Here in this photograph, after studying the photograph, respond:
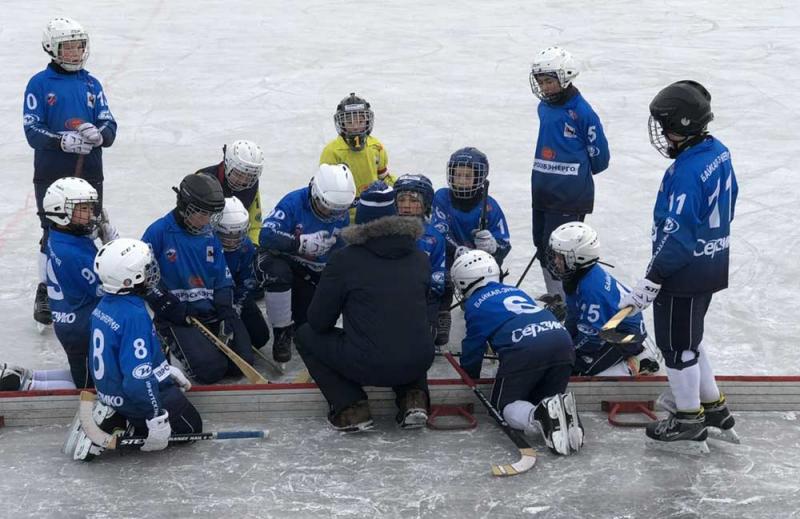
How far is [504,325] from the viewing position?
16.6 feet

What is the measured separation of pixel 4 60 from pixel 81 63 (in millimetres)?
6893

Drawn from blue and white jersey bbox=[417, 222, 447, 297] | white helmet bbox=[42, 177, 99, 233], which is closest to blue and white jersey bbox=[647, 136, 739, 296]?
blue and white jersey bbox=[417, 222, 447, 297]

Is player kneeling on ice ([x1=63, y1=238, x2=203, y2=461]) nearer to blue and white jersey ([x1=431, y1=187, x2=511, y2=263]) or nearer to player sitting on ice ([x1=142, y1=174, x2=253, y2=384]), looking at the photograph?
player sitting on ice ([x1=142, y1=174, x2=253, y2=384])

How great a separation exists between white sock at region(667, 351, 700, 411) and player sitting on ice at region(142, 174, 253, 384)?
7.20ft

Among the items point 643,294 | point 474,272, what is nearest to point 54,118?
point 474,272

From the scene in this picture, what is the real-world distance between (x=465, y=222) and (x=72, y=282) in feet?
7.11

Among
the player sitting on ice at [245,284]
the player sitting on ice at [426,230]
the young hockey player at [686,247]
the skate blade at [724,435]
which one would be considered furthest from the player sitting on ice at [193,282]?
the skate blade at [724,435]

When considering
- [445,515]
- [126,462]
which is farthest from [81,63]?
[445,515]

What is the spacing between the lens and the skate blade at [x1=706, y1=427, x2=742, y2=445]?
4.91 meters

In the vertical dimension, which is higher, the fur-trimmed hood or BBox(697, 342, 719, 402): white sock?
the fur-trimmed hood

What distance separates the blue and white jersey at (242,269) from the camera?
19.8 feet

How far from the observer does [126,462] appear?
15.6 feet

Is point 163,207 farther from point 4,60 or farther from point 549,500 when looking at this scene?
point 4,60

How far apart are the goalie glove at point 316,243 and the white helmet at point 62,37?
6.11 ft
